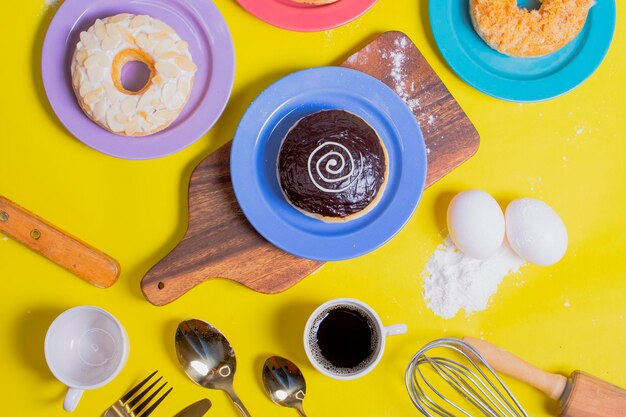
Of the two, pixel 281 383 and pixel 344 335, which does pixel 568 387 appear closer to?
pixel 344 335

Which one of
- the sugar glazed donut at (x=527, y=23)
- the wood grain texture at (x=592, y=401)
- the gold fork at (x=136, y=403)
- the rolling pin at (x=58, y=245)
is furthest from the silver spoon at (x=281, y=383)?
the sugar glazed donut at (x=527, y=23)

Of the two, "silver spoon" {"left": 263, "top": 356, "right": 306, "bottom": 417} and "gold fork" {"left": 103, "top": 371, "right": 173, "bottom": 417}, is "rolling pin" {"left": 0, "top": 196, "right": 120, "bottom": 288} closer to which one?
"gold fork" {"left": 103, "top": 371, "right": 173, "bottom": 417}

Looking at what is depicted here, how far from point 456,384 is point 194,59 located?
1146 millimetres

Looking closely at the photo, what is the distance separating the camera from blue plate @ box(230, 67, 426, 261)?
162 cm

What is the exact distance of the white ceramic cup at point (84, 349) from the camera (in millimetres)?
1536

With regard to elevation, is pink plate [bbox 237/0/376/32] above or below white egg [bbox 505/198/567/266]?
above

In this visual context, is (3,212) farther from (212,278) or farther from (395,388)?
(395,388)

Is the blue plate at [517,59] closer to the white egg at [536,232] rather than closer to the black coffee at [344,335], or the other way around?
the white egg at [536,232]

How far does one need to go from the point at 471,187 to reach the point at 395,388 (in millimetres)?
610

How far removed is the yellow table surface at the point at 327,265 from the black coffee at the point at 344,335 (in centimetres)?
11

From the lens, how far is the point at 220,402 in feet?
5.57

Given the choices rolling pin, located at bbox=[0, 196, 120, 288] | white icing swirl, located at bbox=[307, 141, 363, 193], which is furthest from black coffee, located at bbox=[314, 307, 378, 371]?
rolling pin, located at bbox=[0, 196, 120, 288]

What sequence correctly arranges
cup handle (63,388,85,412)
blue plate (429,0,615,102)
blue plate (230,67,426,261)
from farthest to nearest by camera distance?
blue plate (429,0,615,102)
blue plate (230,67,426,261)
cup handle (63,388,85,412)

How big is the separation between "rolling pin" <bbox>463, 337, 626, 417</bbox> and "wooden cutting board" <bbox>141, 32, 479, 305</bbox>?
0.51 metres
